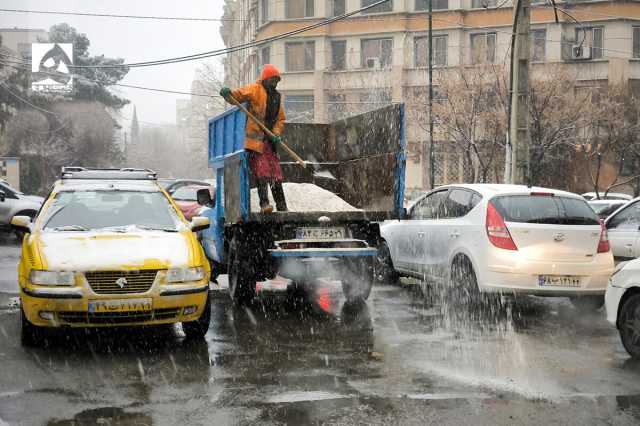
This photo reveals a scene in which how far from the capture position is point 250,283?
370 inches

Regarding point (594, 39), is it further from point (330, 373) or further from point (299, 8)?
point (330, 373)

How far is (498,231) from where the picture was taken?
892 centimetres

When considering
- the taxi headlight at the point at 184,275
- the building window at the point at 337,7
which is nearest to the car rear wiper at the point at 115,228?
the taxi headlight at the point at 184,275

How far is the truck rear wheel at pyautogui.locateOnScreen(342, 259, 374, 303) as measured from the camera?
938 cm

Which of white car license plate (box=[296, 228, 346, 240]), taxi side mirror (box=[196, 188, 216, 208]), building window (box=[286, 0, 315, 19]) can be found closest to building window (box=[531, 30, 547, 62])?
building window (box=[286, 0, 315, 19])

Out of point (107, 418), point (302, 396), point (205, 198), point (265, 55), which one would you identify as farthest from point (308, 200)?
point (265, 55)

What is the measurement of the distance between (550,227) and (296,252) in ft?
9.66

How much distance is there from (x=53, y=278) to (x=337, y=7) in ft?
146

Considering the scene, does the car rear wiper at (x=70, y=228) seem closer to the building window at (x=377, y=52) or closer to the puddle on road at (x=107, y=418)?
the puddle on road at (x=107, y=418)

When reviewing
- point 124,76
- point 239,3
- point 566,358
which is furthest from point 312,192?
point 239,3

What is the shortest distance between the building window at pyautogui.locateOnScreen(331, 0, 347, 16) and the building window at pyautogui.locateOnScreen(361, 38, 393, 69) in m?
2.87

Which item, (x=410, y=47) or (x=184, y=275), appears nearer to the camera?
(x=184, y=275)

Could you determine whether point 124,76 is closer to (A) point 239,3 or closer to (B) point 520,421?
(A) point 239,3

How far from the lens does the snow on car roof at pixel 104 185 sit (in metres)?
8.43
